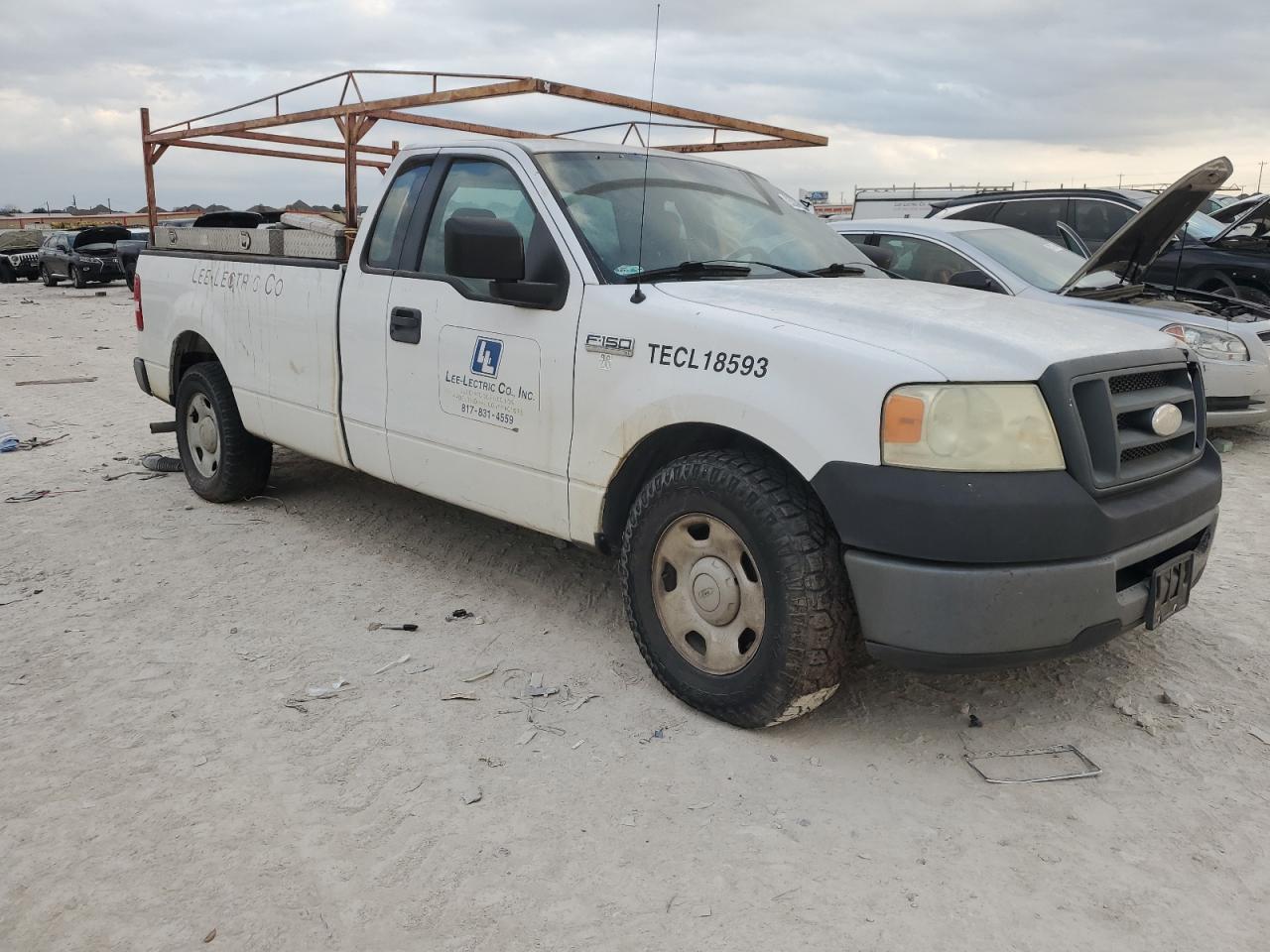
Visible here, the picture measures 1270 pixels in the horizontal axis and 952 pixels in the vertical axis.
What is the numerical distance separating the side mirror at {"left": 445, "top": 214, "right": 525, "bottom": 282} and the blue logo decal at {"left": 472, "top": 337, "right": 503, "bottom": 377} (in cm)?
34

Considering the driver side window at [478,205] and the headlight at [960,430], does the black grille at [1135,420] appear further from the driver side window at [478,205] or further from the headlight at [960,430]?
the driver side window at [478,205]

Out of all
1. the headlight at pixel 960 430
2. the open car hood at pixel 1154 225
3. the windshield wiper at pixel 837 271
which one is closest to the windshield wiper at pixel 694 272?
the windshield wiper at pixel 837 271

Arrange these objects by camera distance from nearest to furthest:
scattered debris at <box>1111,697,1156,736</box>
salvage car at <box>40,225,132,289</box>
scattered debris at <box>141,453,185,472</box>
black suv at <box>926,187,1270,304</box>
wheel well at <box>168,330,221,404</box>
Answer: scattered debris at <box>1111,697,1156,736</box> → wheel well at <box>168,330,221,404</box> → scattered debris at <box>141,453,185,472</box> → black suv at <box>926,187,1270,304</box> → salvage car at <box>40,225,132,289</box>

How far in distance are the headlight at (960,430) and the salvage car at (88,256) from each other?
26598 mm

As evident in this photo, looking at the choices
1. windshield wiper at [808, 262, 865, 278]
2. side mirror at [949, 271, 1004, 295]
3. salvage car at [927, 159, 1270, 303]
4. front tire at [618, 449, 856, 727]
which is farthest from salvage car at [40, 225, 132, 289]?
front tire at [618, 449, 856, 727]

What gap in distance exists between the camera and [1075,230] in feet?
35.1

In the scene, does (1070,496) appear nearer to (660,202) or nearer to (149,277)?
(660,202)

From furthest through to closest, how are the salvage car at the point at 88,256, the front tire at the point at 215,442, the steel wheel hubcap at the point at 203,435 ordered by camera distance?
the salvage car at the point at 88,256
the steel wheel hubcap at the point at 203,435
the front tire at the point at 215,442

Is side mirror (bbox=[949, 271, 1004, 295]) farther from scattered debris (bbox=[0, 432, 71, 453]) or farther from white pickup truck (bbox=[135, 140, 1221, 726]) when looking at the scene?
scattered debris (bbox=[0, 432, 71, 453])

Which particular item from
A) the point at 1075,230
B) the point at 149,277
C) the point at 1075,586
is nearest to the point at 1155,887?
the point at 1075,586

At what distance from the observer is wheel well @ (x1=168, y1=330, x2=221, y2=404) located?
19.6 ft

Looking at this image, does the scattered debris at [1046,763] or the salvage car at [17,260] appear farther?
the salvage car at [17,260]

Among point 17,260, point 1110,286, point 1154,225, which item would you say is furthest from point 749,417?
point 17,260

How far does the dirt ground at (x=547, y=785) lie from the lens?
96.0 inches
